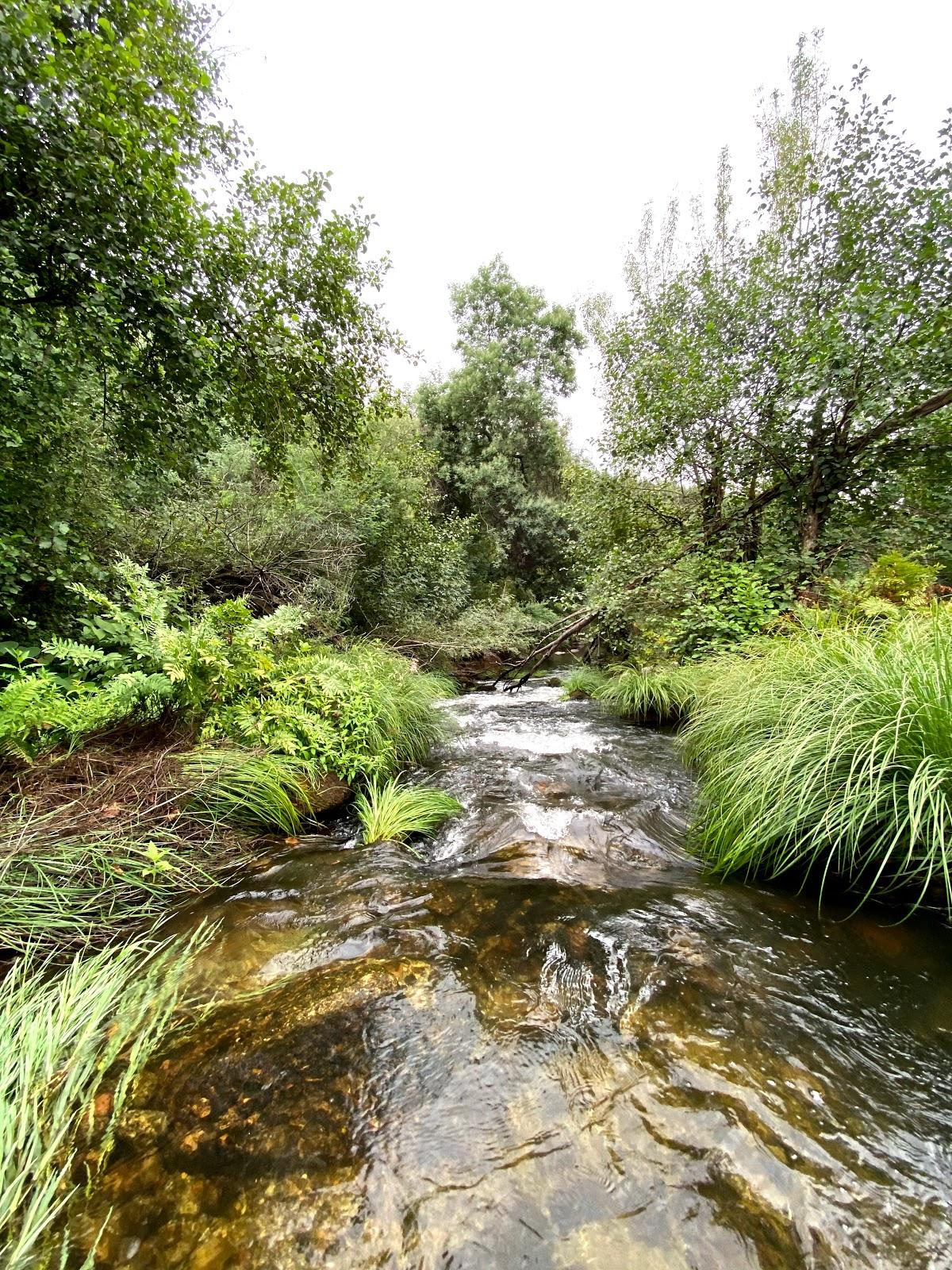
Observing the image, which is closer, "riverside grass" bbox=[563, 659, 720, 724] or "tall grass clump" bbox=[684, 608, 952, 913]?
"tall grass clump" bbox=[684, 608, 952, 913]

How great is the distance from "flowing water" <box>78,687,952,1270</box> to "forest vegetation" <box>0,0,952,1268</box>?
22 cm

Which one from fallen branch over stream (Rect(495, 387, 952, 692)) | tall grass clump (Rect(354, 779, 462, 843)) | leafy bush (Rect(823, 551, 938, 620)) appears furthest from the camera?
fallen branch over stream (Rect(495, 387, 952, 692))

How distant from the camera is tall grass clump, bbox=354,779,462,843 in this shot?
2755 mm

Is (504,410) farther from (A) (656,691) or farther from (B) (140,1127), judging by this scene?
(B) (140,1127)

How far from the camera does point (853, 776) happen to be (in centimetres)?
194

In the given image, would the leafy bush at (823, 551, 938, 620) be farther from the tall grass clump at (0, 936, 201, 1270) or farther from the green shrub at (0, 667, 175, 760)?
the green shrub at (0, 667, 175, 760)

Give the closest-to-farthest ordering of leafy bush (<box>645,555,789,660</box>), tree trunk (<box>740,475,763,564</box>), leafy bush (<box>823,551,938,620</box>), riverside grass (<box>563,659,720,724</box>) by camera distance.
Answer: leafy bush (<box>823,551,938,620</box>) < riverside grass (<box>563,659,720,724</box>) < leafy bush (<box>645,555,789,660</box>) < tree trunk (<box>740,475,763,564</box>)

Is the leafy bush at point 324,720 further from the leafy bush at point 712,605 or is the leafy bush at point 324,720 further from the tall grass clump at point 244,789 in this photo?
the leafy bush at point 712,605

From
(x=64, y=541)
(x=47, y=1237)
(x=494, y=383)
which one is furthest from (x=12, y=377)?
(x=494, y=383)

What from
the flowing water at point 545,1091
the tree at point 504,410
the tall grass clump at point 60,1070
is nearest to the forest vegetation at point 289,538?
the tall grass clump at point 60,1070

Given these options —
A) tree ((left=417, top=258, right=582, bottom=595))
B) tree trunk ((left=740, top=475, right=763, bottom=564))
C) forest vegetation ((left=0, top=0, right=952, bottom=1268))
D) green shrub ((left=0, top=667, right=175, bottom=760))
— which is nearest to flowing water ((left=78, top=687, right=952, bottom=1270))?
forest vegetation ((left=0, top=0, right=952, bottom=1268))

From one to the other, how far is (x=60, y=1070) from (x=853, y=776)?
9.25ft

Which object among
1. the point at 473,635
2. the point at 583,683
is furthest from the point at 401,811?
the point at 473,635

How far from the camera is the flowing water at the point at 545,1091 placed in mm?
923
